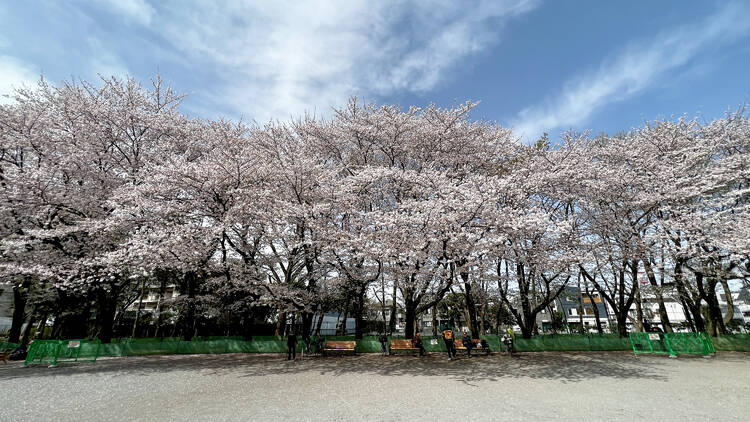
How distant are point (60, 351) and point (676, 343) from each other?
1046 inches

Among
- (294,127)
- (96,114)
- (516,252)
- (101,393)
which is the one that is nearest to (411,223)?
(516,252)

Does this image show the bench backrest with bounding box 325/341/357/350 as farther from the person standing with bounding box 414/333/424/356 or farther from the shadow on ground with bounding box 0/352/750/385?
the person standing with bounding box 414/333/424/356

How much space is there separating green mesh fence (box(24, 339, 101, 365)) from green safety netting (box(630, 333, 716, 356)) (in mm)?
24233

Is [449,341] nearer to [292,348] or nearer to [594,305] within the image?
[292,348]

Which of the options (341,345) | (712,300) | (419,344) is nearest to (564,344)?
(419,344)

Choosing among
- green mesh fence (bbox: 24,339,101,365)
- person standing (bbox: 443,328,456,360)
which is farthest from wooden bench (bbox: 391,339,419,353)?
green mesh fence (bbox: 24,339,101,365)

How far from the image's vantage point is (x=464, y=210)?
41.6ft

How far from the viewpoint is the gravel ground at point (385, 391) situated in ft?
20.9

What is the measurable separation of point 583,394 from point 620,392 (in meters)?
1.03

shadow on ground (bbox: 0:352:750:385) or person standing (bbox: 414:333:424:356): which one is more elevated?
person standing (bbox: 414:333:424:356)

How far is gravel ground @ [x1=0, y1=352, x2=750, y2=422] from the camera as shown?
6379 millimetres

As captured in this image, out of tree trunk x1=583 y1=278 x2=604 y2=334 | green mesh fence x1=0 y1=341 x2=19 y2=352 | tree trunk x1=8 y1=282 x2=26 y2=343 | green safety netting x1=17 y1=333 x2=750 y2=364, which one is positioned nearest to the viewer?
green safety netting x1=17 y1=333 x2=750 y2=364

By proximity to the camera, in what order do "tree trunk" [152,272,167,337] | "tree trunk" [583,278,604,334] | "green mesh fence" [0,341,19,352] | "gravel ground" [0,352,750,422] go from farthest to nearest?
"tree trunk" [152,272,167,337], "tree trunk" [583,278,604,334], "green mesh fence" [0,341,19,352], "gravel ground" [0,352,750,422]

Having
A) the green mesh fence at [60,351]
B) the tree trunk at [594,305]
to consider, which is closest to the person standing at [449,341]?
the tree trunk at [594,305]
